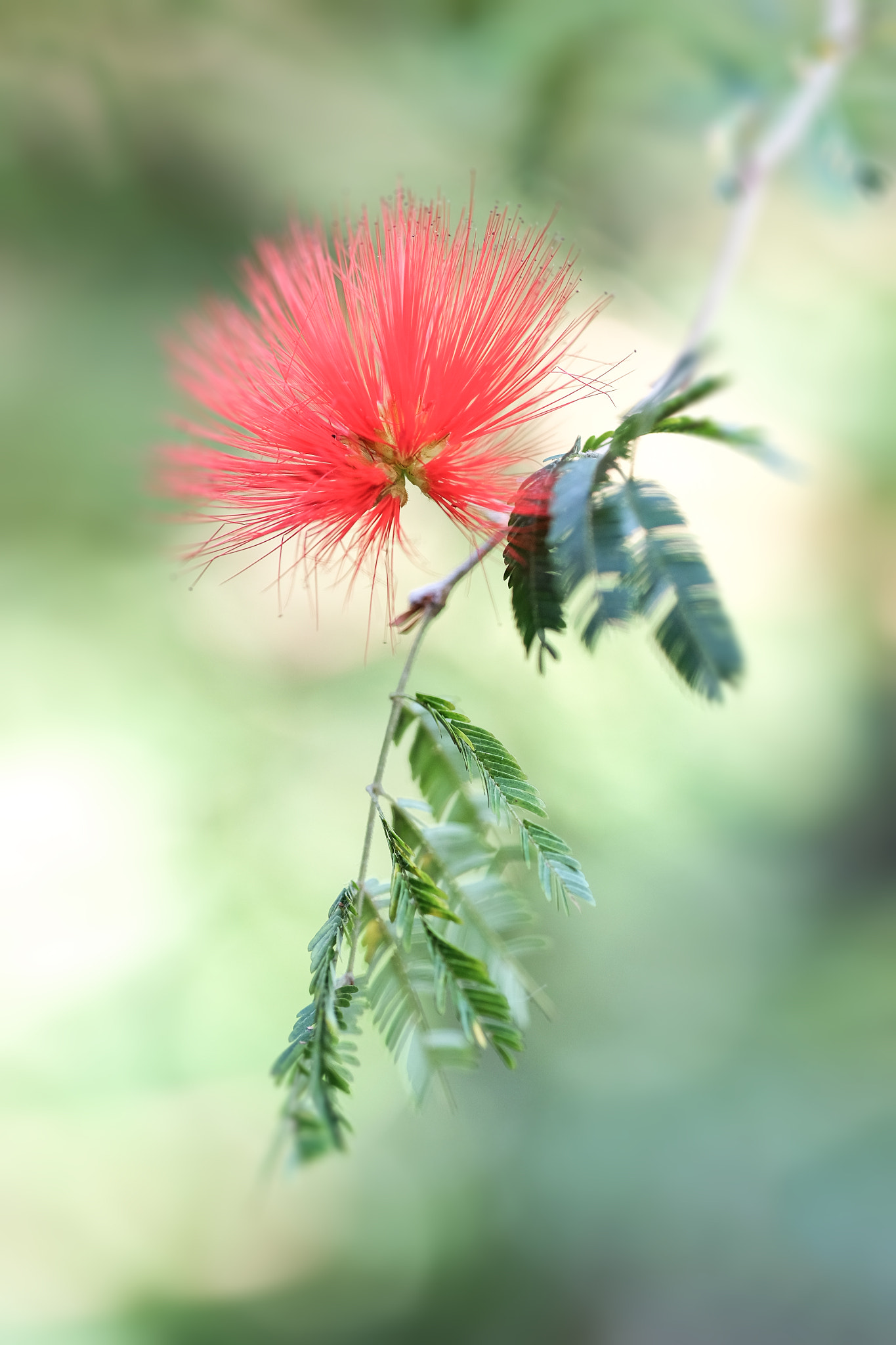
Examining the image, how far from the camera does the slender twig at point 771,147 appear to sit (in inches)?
42.1

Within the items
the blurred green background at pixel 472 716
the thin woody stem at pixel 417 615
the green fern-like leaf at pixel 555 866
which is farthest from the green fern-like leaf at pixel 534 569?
the blurred green background at pixel 472 716

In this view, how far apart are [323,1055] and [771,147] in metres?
1.27

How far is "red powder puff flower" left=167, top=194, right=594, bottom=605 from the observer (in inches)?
29.4

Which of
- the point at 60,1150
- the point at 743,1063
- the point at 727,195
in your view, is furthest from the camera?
the point at 743,1063

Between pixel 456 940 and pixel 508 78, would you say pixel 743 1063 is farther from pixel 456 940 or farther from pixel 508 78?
pixel 508 78

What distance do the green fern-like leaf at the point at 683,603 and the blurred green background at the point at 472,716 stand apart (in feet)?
4.63

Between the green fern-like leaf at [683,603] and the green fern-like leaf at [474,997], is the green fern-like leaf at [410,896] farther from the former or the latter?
the green fern-like leaf at [683,603]

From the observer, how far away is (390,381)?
0.76 meters

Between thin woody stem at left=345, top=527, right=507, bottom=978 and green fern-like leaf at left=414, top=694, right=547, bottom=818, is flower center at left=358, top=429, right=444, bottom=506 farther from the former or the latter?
green fern-like leaf at left=414, top=694, right=547, bottom=818

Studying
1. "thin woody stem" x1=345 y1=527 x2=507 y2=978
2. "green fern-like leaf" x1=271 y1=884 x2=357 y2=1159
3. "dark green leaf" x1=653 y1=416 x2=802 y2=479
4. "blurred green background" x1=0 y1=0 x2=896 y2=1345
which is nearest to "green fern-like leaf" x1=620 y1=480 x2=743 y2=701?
"dark green leaf" x1=653 y1=416 x2=802 y2=479

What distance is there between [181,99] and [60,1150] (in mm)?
2557

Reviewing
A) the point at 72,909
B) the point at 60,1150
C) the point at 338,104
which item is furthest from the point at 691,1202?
the point at 338,104

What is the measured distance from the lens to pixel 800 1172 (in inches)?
83.7

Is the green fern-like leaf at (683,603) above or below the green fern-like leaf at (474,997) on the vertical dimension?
above
